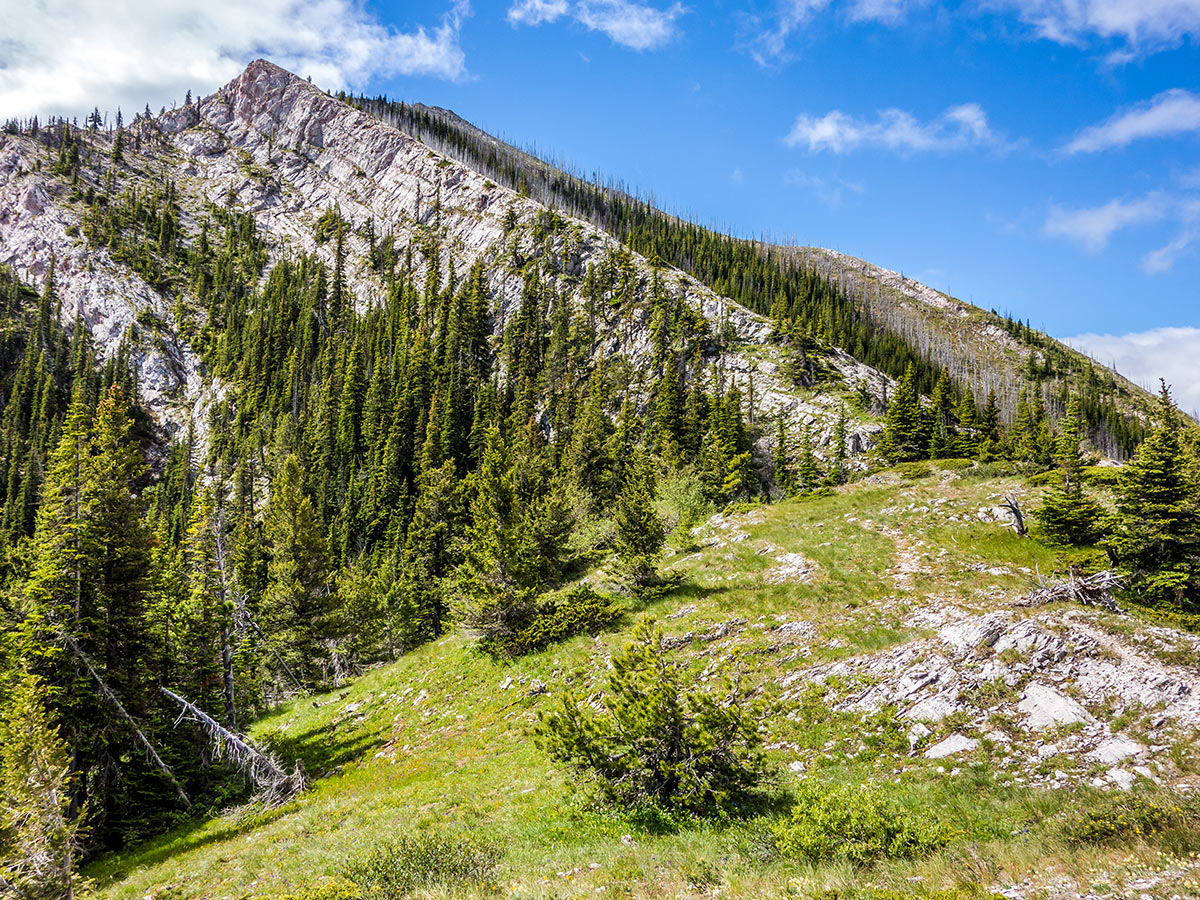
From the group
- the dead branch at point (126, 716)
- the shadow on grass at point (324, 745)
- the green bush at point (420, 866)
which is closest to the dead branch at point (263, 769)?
the shadow on grass at point (324, 745)

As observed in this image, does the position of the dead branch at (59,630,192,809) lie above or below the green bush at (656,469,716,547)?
below

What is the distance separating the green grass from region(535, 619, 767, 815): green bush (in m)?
0.67

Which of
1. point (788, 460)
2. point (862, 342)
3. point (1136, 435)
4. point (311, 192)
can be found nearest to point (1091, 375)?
point (1136, 435)

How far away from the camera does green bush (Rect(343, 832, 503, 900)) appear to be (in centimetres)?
937

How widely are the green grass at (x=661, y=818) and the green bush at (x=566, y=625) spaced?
2.57ft

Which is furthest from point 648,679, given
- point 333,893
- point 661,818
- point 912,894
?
point 333,893

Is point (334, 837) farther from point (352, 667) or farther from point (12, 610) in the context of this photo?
point (352, 667)

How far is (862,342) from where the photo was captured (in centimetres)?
12656

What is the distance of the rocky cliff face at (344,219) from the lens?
97.4 meters

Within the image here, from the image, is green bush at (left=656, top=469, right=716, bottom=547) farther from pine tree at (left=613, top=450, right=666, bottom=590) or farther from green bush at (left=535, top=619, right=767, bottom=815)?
green bush at (left=535, top=619, right=767, bottom=815)

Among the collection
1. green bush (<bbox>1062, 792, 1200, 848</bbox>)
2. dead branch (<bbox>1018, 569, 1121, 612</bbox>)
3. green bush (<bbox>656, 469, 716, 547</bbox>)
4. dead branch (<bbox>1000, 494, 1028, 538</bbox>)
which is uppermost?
green bush (<bbox>656, 469, 716, 547</bbox>)

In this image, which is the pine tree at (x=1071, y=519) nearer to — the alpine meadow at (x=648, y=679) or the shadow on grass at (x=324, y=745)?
the alpine meadow at (x=648, y=679)

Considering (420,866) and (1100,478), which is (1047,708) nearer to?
(420,866)

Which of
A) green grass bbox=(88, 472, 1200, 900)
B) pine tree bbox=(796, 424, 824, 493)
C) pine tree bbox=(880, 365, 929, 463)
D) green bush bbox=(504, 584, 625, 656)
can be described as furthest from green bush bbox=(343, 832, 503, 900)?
pine tree bbox=(880, 365, 929, 463)
